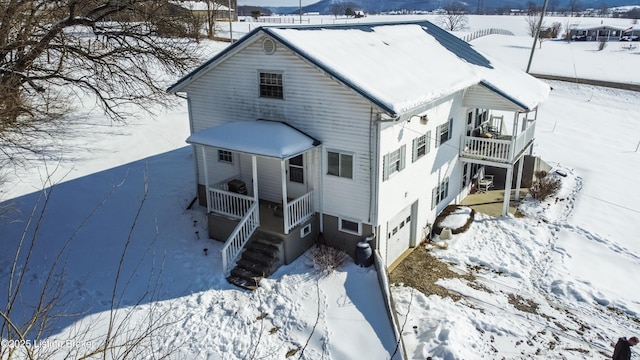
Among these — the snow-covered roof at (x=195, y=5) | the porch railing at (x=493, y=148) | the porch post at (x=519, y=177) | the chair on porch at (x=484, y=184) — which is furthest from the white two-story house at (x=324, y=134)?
the snow-covered roof at (x=195, y=5)

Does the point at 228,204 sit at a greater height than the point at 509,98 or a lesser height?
lesser

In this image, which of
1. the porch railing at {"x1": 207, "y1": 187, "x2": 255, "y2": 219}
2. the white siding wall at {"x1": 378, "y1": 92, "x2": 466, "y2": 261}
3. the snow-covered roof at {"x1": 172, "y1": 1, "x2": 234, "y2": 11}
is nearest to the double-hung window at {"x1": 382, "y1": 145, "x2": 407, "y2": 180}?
the white siding wall at {"x1": 378, "y1": 92, "x2": 466, "y2": 261}

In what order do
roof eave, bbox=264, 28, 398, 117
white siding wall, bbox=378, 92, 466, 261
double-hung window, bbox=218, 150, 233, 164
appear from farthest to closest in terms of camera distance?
double-hung window, bbox=218, 150, 233, 164
white siding wall, bbox=378, 92, 466, 261
roof eave, bbox=264, 28, 398, 117

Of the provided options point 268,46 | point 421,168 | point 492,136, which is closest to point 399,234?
point 421,168

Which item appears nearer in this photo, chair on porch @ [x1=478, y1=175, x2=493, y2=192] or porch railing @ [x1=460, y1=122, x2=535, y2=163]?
porch railing @ [x1=460, y1=122, x2=535, y2=163]

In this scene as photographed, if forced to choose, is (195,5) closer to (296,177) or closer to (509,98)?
(296,177)

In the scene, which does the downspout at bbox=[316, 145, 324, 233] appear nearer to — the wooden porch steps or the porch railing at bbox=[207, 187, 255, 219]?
the wooden porch steps
